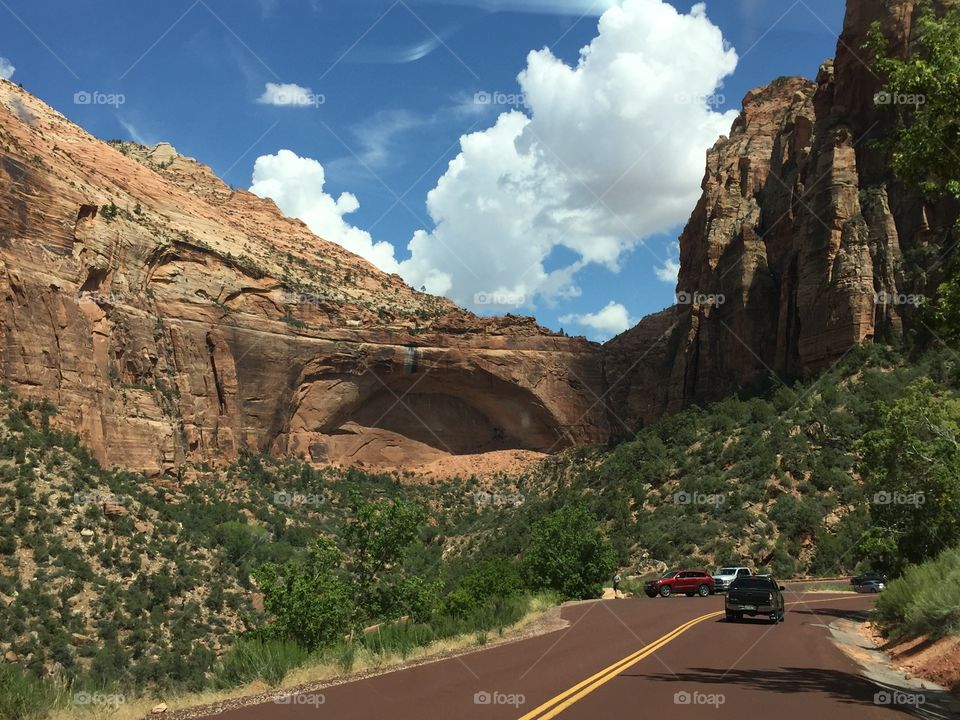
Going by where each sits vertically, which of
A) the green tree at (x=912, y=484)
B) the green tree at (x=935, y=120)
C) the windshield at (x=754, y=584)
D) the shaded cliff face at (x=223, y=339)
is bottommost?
the windshield at (x=754, y=584)

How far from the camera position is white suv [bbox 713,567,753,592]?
3684 centimetres

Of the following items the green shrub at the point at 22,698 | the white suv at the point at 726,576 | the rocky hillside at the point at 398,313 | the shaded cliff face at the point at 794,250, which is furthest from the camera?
the shaded cliff face at the point at 794,250

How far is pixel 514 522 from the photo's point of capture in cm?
6097

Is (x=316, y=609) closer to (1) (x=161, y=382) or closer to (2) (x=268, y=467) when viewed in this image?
(1) (x=161, y=382)

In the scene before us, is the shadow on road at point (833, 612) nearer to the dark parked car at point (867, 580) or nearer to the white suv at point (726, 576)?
the white suv at point (726, 576)

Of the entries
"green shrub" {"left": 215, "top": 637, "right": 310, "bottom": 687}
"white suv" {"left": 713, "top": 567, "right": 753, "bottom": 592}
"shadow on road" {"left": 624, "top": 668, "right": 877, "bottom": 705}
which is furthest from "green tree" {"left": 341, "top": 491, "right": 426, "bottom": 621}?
"white suv" {"left": 713, "top": 567, "right": 753, "bottom": 592}

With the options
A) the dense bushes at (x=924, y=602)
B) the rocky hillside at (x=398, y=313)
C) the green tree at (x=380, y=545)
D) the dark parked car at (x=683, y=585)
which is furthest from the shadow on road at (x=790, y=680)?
the rocky hillside at (x=398, y=313)

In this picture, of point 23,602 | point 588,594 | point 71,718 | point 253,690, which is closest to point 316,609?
point 253,690

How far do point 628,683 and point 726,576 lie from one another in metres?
28.0

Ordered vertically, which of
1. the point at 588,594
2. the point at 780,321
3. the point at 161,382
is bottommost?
the point at 588,594

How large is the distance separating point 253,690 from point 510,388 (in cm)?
6401

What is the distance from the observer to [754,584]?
23625mm

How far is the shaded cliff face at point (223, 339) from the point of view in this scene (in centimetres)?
4281

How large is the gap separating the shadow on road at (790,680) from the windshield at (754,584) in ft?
Result: 30.8
